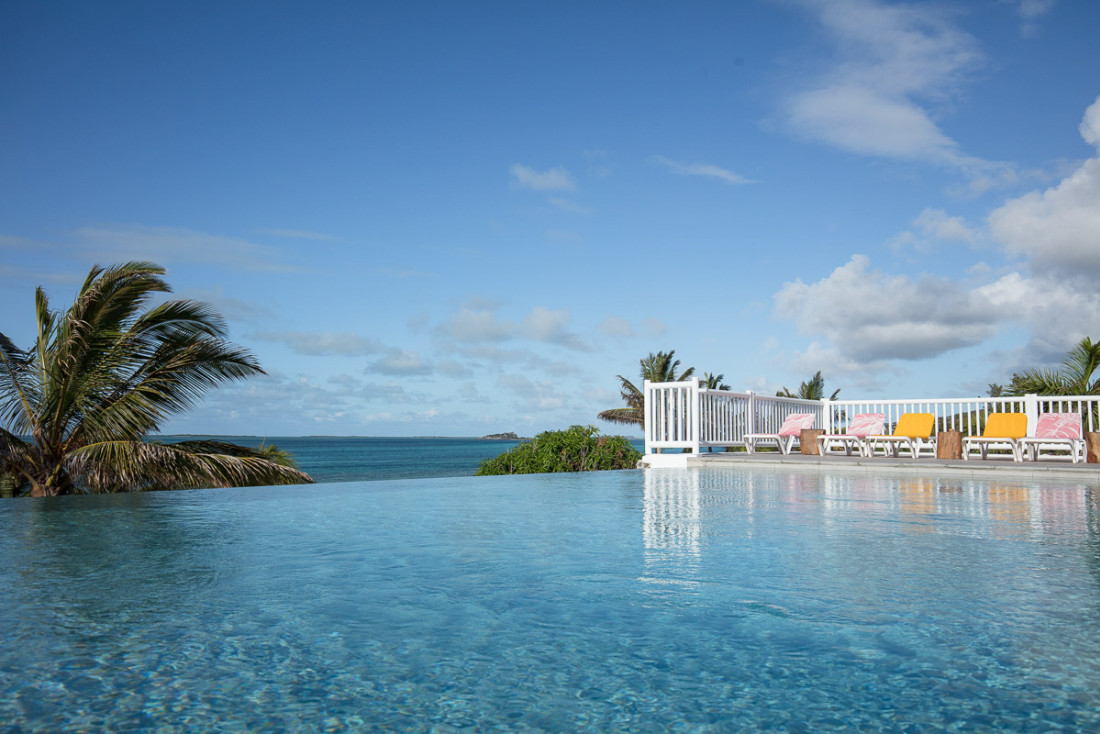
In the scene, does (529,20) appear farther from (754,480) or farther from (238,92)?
(754,480)

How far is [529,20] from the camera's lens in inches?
613

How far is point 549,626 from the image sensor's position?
2.32 meters

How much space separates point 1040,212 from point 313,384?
3860 centimetres

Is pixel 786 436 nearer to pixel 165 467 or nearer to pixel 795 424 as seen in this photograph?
pixel 795 424

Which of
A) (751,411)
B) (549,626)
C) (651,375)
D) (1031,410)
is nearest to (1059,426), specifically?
(1031,410)

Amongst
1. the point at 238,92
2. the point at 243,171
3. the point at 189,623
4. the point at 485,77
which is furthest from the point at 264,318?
the point at 189,623

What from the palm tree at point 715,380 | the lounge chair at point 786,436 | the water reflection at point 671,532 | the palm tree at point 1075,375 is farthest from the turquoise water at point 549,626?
the palm tree at point 715,380

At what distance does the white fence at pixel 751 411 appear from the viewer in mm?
11992

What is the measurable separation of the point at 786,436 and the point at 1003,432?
3.30 meters

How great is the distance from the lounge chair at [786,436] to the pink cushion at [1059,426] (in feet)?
11.7

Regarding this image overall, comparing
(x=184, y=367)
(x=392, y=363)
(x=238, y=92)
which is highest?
(x=238, y=92)

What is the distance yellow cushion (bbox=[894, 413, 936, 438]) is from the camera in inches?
471

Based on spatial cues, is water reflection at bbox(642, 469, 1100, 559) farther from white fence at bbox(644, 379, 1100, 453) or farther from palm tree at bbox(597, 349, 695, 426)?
palm tree at bbox(597, 349, 695, 426)

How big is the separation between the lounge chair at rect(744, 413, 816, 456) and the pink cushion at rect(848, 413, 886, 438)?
3.02 feet
